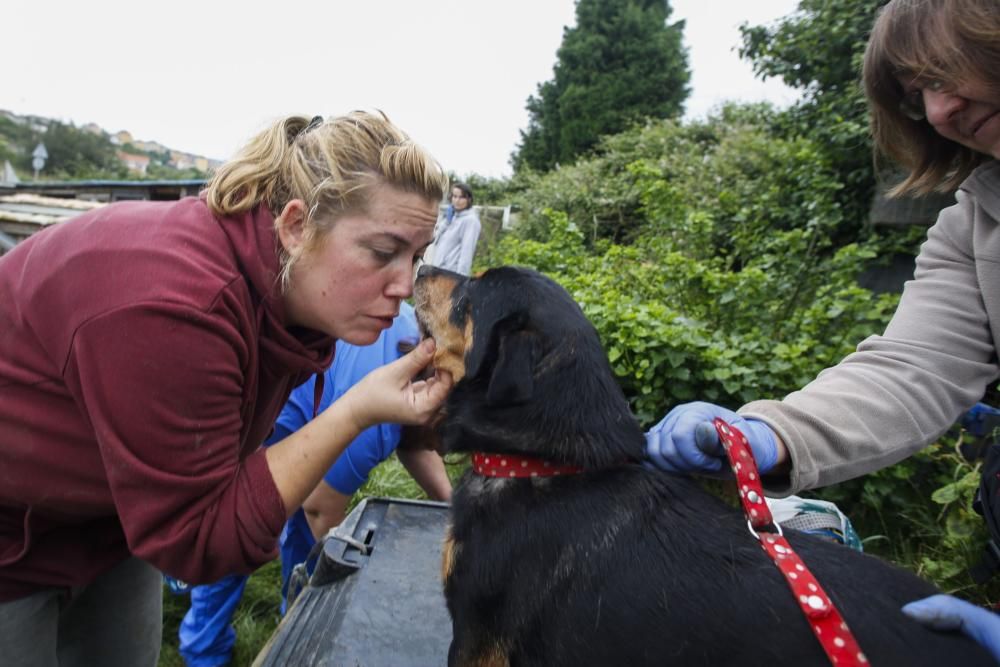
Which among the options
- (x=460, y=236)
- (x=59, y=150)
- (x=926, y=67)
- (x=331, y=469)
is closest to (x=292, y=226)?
(x=331, y=469)

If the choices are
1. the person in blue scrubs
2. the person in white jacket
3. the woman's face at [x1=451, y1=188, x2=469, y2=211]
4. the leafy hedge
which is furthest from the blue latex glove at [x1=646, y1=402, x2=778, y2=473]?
the woman's face at [x1=451, y1=188, x2=469, y2=211]

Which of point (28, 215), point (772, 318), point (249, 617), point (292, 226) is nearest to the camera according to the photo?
point (292, 226)

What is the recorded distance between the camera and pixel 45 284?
59.8 inches

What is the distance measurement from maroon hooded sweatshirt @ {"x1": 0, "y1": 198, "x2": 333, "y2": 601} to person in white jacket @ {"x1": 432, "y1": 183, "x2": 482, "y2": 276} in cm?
848

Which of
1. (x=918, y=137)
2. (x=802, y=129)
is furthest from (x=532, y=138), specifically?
(x=918, y=137)

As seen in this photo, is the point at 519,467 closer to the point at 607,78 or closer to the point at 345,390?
the point at 345,390

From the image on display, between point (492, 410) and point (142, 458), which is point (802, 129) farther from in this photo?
point (142, 458)

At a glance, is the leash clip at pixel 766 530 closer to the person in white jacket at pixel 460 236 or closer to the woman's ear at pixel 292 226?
the woman's ear at pixel 292 226

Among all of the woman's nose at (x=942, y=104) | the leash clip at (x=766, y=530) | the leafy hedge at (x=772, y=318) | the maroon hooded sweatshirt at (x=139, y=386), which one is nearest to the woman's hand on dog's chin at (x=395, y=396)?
the maroon hooded sweatshirt at (x=139, y=386)

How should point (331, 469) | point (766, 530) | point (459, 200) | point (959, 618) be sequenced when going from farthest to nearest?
point (459, 200) → point (331, 469) → point (766, 530) → point (959, 618)

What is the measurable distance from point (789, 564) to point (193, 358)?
159cm

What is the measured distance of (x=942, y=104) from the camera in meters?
1.75

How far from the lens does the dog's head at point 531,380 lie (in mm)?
1969

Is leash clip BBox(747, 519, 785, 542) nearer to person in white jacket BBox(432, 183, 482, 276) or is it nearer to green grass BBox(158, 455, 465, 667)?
green grass BBox(158, 455, 465, 667)
